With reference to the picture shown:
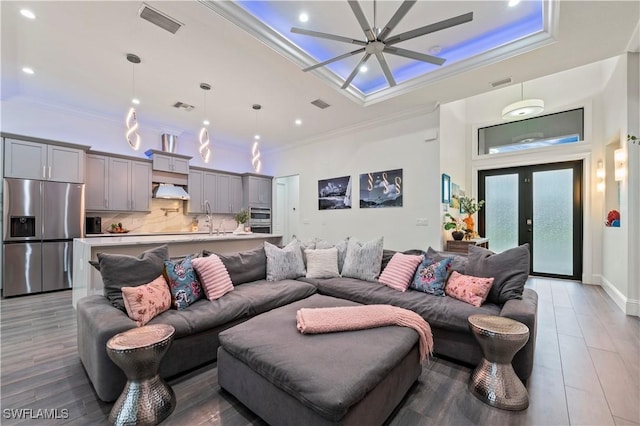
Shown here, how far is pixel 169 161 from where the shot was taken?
18.6 feet

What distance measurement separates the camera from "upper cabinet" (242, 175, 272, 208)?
7.00 meters

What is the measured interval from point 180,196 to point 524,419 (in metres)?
6.18

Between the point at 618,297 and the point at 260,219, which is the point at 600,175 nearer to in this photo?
the point at 618,297

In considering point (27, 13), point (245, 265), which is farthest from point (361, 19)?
point (27, 13)

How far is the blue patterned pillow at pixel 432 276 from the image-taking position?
2.64 m

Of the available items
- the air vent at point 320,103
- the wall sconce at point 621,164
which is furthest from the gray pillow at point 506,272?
the air vent at point 320,103

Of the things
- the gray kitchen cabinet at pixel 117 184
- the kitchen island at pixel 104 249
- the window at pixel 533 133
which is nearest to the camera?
the kitchen island at pixel 104 249

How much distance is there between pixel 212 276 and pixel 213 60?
2.59 metres

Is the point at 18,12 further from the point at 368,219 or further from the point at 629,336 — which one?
the point at 629,336

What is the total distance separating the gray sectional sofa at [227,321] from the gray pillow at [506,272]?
8 cm

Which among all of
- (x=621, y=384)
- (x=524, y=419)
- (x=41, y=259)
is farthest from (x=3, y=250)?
(x=621, y=384)

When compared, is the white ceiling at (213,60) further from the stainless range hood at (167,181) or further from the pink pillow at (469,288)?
the pink pillow at (469,288)

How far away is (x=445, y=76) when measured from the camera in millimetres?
3609

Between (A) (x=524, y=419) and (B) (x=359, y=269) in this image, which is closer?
(A) (x=524, y=419)
